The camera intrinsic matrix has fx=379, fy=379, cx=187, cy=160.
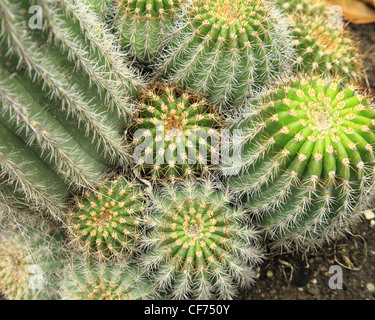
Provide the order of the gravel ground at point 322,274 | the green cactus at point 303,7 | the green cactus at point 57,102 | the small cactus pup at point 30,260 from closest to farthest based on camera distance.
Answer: the green cactus at point 57,102 → the small cactus pup at point 30,260 → the gravel ground at point 322,274 → the green cactus at point 303,7

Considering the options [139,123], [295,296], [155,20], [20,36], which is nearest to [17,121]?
[20,36]

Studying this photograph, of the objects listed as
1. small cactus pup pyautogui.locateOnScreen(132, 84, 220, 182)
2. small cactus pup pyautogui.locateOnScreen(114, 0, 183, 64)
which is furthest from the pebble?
small cactus pup pyautogui.locateOnScreen(114, 0, 183, 64)

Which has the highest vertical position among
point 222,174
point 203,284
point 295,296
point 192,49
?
point 192,49

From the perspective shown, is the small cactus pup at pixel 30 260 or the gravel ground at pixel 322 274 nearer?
the small cactus pup at pixel 30 260

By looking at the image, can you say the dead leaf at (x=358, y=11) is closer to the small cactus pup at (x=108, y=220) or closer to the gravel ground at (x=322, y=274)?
the gravel ground at (x=322, y=274)

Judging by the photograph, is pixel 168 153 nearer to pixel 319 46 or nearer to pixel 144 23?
pixel 144 23

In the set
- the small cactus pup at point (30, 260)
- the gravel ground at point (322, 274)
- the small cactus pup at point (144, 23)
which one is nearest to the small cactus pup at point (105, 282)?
the small cactus pup at point (30, 260)

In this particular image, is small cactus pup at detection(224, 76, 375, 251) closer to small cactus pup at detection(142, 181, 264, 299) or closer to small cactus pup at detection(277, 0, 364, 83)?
small cactus pup at detection(142, 181, 264, 299)

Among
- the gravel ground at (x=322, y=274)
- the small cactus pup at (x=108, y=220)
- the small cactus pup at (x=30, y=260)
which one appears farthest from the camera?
the gravel ground at (x=322, y=274)

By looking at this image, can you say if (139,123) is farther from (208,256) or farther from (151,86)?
(208,256)
